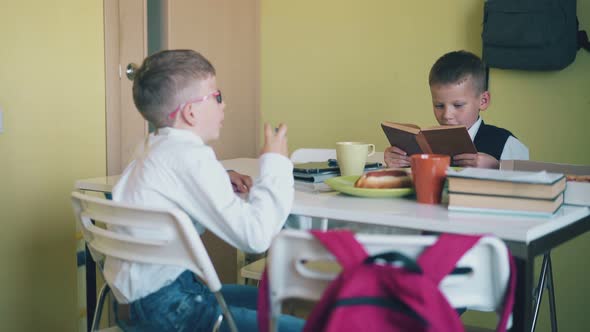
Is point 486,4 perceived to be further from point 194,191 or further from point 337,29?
point 194,191

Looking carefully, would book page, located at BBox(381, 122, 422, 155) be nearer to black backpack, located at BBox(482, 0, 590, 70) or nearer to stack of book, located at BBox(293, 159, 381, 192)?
stack of book, located at BBox(293, 159, 381, 192)

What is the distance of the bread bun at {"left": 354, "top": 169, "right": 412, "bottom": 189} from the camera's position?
1.61 meters

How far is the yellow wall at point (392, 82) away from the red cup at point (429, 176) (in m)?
1.42

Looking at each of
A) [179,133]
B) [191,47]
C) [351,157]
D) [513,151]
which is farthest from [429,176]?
[191,47]

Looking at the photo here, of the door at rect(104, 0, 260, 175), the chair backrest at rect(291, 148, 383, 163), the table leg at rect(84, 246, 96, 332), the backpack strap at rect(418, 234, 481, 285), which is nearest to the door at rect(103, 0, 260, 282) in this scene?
the door at rect(104, 0, 260, 175)

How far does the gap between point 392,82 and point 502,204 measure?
181cm

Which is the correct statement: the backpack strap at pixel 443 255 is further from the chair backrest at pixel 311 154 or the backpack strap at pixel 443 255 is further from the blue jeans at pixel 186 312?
the chair backrest at pixel 311 154

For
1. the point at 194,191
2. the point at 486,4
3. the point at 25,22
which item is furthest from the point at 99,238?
the point at 486,4

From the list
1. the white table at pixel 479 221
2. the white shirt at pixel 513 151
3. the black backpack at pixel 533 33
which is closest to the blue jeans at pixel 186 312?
the white table at pixel 479 221

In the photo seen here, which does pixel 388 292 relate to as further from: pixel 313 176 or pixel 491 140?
pixel 491 140

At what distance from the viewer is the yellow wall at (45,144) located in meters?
2.37

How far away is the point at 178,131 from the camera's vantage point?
1.58 m

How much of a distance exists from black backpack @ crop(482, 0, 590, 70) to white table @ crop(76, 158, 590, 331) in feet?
4.17

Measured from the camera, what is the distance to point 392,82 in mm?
3123
